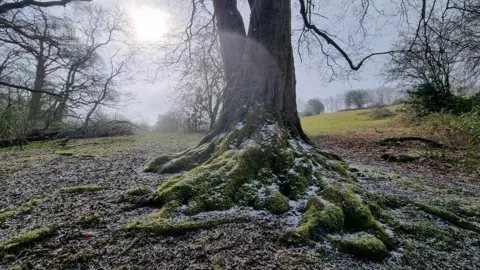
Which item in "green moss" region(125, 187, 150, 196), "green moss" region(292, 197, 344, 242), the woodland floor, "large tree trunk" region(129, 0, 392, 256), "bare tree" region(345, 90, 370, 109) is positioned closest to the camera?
the woodland floor

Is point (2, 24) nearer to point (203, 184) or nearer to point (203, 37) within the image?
point (203, 37)

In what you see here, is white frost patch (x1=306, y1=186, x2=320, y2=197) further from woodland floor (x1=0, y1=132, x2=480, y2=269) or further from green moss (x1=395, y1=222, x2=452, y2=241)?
green moss (x1=395, y1=222, x2=452, y2=241)

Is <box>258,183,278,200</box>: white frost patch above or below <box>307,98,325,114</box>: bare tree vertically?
below

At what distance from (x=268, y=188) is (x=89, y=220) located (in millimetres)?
1974

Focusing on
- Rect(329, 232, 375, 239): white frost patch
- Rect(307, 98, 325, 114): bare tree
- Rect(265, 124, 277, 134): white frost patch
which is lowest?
Rect(329, 232, 375, 239): white frost patch

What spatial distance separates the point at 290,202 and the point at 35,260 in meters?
2.41

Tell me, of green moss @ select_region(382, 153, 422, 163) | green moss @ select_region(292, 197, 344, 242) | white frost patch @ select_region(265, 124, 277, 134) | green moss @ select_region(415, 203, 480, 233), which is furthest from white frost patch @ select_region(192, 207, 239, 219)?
green moss @ select_region(382, 153, 422, 163)

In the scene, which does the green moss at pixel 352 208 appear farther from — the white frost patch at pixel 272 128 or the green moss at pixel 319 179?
the white frost patch at pixel 272 128

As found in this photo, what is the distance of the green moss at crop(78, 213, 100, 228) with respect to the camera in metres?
2.46

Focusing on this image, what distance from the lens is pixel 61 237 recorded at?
2234mm

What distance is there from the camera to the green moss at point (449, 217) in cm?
269

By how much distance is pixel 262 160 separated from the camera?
11.1ft

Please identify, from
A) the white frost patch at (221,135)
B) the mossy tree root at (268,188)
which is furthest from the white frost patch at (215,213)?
the white frost patch at (221,135)

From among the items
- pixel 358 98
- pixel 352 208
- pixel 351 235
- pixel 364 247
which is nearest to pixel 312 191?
pixel 352 208
